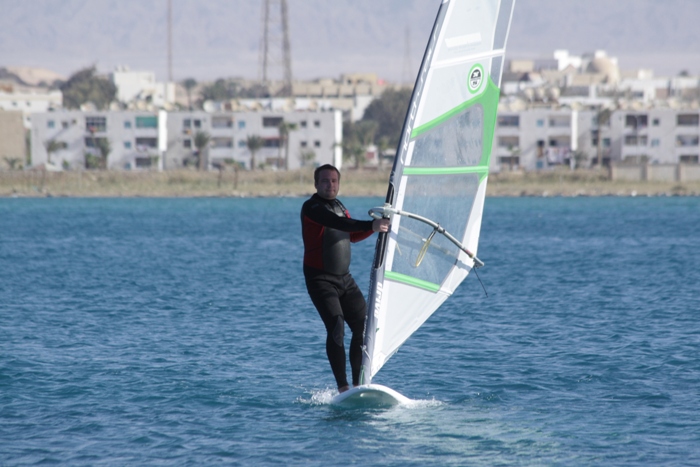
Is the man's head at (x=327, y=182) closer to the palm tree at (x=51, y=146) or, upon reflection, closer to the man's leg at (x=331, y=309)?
the man's leg at (x=331, y=309)

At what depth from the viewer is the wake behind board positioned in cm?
915

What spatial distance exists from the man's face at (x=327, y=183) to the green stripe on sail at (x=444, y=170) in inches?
23.5

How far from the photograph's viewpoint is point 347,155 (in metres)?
95.4

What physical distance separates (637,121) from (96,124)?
48869 millimetres

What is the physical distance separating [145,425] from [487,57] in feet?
14.3

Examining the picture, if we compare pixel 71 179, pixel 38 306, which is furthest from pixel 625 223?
pixel 71 179

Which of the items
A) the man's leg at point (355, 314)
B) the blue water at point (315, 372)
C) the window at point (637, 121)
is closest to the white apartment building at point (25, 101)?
the window at point (637, 121)

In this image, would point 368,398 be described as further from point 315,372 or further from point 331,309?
point 315,372

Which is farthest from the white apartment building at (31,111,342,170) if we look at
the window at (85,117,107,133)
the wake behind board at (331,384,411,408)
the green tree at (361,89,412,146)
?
the wake behind board at (331,384,411,408)

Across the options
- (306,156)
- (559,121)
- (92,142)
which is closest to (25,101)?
(92,142)

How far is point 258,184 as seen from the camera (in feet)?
281

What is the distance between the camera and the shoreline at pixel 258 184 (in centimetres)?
8262

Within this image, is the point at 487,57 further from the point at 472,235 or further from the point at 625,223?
the point at 625,223

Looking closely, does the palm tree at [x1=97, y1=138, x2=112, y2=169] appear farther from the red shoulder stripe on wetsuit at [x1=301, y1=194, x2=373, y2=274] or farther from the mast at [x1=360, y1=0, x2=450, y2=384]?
the mast at [x1=360, y1=0, x2=450, y2=384]
